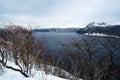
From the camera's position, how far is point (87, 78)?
25.0m

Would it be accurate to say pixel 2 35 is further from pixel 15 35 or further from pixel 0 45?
pixel 0 45

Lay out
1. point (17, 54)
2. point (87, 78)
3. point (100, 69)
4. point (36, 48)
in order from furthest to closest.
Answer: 1. point (36, 48)
2. point (87, 78)
3. point (100, 69)
4. point (17, 54)

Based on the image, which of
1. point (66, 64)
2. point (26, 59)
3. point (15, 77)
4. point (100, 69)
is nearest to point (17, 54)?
point (26, 59)

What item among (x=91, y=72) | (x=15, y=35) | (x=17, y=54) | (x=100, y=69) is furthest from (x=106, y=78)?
(x=15, y=35)

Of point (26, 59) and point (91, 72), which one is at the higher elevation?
point (26, 59)

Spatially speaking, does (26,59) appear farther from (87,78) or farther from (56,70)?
(56,70)

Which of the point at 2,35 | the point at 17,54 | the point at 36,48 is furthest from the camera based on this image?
the point at 36,48

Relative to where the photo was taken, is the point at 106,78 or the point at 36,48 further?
the point at 36,48

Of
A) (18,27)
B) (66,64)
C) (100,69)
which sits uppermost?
(18,27)

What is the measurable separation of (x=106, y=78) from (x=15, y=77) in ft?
42.5

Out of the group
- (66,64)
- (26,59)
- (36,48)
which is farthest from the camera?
(66,64)

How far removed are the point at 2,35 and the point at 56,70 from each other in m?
8.22

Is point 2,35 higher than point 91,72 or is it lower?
higher

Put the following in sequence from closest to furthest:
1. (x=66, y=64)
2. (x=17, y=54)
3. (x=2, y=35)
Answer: (x=17, y=54) → (x=2, y=35) → (x=66, y=64)
